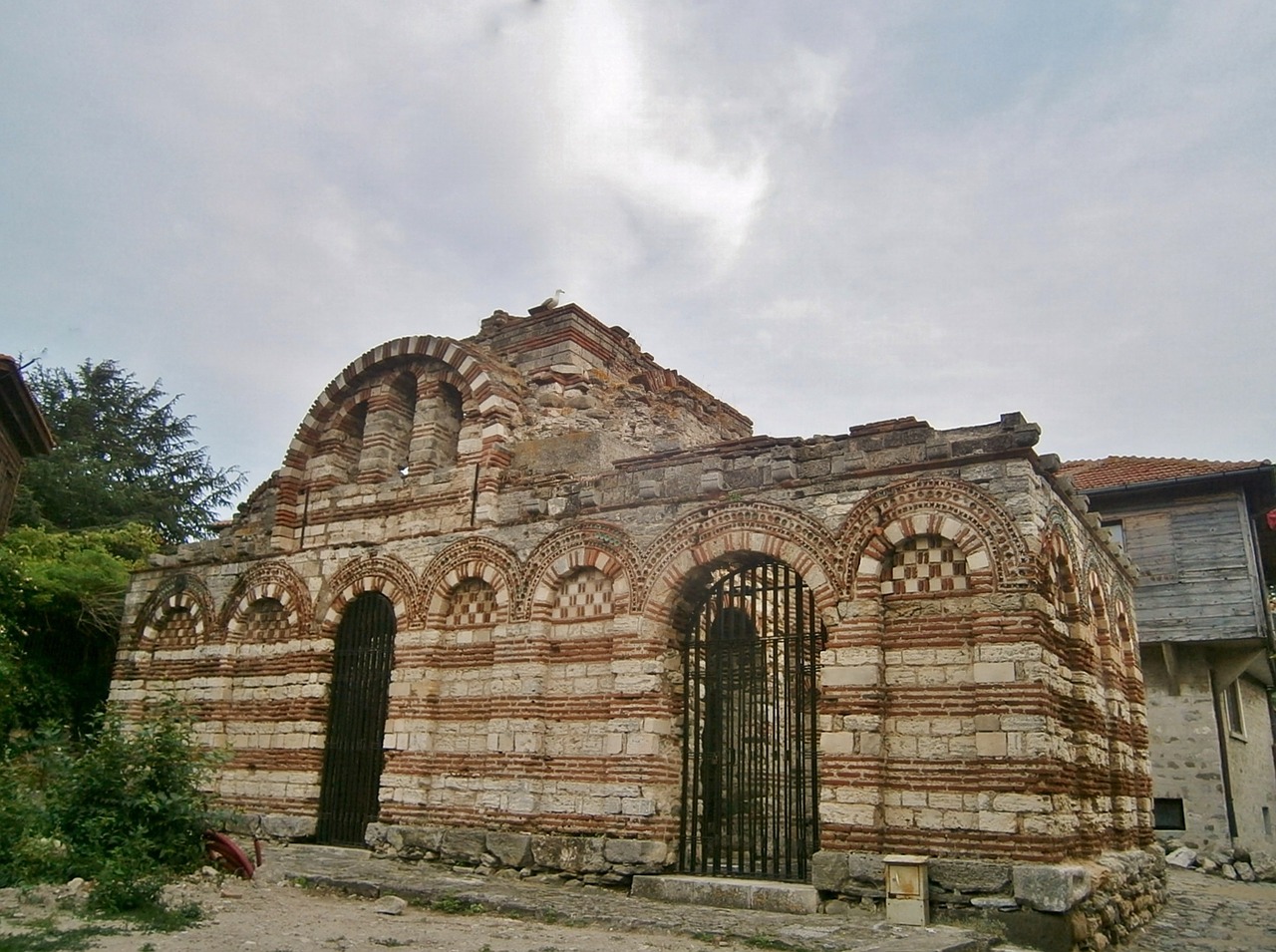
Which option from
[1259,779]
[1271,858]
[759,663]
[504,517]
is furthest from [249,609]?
[1259,779]

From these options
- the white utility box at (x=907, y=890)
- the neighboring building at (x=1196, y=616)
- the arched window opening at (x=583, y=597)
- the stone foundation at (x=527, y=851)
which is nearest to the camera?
the white utility box at (x=907, y=890)

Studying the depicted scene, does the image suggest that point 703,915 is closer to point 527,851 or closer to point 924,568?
point 527,851

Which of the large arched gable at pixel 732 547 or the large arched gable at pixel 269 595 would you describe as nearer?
the large arched gable at pixel 732 547

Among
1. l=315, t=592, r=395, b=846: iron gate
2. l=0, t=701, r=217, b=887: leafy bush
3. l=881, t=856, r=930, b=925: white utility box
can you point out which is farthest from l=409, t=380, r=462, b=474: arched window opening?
l=881, t=856, r=930, b=925: white utility box

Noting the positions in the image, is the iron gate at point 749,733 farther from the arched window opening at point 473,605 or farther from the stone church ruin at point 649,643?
the arched window opening at point 473,605

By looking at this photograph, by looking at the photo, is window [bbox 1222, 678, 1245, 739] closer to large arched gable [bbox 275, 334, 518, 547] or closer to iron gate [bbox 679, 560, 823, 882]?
iron gate [bbox 679, 560, 823, 882]

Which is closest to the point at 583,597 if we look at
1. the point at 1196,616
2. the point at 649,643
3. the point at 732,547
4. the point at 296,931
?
the point at 649,643

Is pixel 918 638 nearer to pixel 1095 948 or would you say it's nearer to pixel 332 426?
pixel 1095 948

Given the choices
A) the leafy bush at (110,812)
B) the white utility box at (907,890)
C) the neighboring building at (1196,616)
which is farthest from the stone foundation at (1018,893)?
the neighboring building at (1196,616)

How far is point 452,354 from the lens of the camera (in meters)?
13.0

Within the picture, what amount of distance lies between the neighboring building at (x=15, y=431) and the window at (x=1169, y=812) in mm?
17473

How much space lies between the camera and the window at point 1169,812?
1686cm

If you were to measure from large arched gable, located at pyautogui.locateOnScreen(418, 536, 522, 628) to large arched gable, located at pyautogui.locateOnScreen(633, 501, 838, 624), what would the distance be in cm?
173

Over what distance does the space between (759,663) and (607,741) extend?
1628 millimetres
